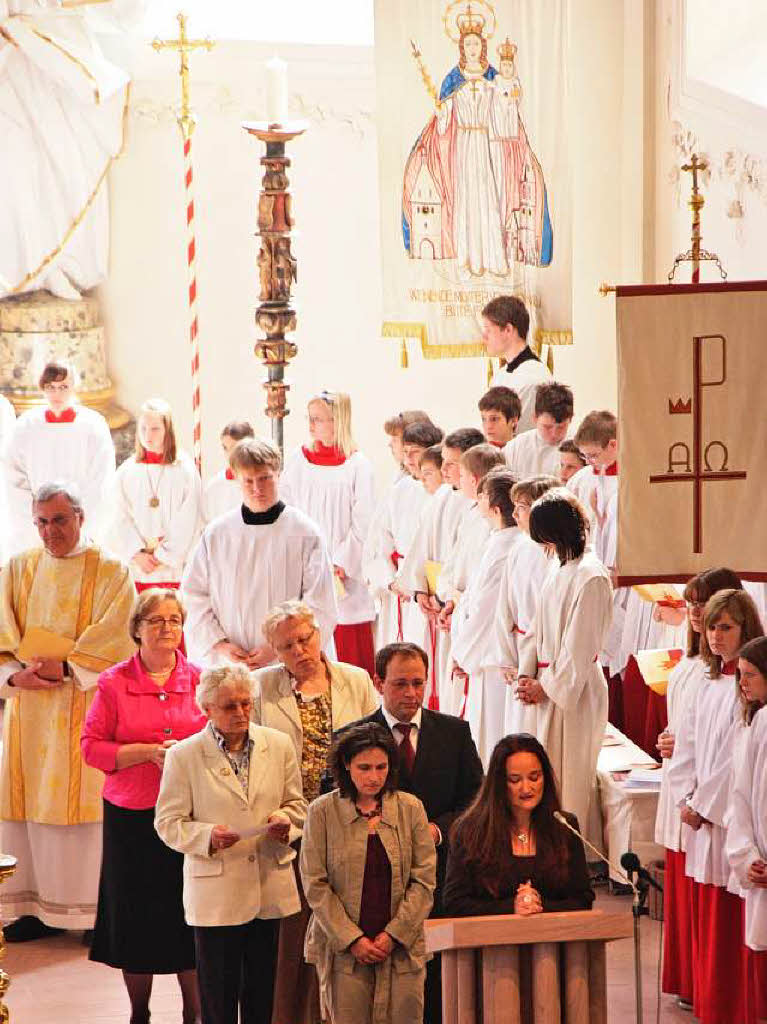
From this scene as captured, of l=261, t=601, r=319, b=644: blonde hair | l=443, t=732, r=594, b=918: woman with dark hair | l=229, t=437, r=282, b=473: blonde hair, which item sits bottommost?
l=443, t=732, r=594, b=918: woman with dark hair

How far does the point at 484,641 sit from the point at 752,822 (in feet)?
8.17

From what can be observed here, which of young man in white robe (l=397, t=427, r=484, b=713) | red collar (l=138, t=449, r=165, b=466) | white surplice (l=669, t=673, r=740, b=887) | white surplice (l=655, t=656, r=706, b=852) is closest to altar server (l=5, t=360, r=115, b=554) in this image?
red collar (l=138, t=449, r=165, b=466)

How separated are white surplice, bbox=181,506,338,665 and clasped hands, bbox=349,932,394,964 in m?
2.35

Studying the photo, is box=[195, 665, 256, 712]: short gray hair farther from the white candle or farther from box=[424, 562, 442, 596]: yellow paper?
the white candle

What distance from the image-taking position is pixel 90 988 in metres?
7.17

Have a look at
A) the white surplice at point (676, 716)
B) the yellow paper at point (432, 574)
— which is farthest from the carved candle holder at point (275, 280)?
the white surplice at point (676, 716)

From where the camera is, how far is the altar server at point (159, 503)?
10.7m

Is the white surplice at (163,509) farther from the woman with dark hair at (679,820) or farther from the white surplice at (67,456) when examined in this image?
the woman with dark hair at (679,820)

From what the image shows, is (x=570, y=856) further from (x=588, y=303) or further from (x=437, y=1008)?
(x=588, y=303)

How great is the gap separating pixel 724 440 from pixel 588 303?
22.0 feet

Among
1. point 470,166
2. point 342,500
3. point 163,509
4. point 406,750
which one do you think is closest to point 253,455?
point 406,750

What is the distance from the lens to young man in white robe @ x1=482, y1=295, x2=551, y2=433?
402 inches

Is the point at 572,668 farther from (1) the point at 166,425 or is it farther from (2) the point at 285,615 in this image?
(1) the point at 166,425

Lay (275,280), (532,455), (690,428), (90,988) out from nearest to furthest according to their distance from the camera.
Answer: (690,428), (90,988), (275,280), (532,455)
